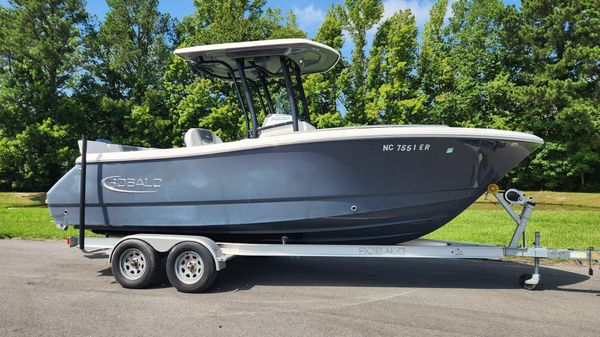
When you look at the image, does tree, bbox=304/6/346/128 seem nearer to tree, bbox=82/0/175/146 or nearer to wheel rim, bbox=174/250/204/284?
tree, bbox=82/0/175/146

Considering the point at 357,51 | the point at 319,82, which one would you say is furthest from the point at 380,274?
the point at 357,51

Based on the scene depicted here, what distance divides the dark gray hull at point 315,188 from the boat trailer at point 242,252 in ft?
0.79

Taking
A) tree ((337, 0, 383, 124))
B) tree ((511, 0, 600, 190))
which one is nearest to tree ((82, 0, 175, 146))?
tree ((337, 0, 383, 124))

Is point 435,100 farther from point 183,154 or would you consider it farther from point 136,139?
point 183,154

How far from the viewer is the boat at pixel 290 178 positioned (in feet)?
15.0

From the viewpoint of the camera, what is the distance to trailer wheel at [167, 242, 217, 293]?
480 centimetres

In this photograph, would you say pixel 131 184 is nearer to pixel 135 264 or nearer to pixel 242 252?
pixel 135 264

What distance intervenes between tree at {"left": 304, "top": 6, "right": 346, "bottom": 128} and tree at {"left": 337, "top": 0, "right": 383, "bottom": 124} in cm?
64

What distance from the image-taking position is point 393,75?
24500mm

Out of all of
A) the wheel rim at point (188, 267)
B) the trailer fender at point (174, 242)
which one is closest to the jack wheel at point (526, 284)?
the trailer fender at point (174, 242)

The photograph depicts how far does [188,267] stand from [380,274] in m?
2.53

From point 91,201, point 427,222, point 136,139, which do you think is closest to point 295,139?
point 427,222

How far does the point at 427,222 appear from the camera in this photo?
16.3 ft

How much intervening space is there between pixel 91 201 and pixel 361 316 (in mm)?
3703
